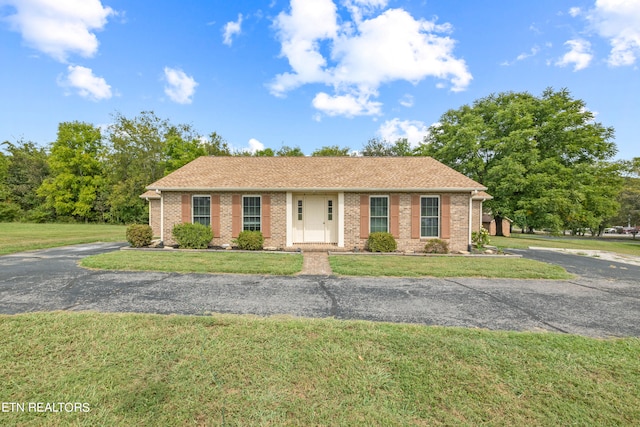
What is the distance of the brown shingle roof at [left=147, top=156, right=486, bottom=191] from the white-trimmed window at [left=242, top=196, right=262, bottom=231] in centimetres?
65

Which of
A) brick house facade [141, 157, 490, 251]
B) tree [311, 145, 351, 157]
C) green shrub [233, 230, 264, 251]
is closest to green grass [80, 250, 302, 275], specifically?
green shrub [233, 230, 264, 251]

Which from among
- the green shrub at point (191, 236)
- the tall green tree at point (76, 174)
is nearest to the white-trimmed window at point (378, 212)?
the green shrub at point (191, 236)

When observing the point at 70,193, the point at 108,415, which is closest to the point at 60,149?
the point at 70,193

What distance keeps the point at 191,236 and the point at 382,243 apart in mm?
7935

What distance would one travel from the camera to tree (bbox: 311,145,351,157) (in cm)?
3369

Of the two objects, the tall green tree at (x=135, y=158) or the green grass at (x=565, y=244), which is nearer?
the green grass at (x=565, y=244)

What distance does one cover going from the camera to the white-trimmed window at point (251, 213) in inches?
461

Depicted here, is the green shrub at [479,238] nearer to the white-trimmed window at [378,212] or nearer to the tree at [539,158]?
the white-trimmed window at [378,212]

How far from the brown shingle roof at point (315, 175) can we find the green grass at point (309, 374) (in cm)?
826

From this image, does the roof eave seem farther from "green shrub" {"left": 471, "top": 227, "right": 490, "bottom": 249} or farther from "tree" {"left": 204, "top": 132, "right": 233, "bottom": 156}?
"tree" {"left": 204, "top": 132, "right": 233, "bottom": 156}

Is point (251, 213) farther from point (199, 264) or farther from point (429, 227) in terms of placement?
point (429, 227)

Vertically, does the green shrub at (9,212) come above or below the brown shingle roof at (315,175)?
below

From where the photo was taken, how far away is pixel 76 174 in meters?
30.5

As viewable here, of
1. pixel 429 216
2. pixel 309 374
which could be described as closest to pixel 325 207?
pixel 429 216
